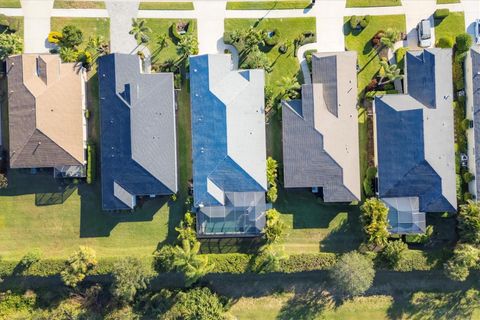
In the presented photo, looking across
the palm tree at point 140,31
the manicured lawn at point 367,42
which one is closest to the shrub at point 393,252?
the manicured lawn at point 367,42

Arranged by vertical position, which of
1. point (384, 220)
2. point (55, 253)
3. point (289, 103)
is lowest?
point (55, 253)

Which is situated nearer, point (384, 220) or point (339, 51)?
point (384, 220)

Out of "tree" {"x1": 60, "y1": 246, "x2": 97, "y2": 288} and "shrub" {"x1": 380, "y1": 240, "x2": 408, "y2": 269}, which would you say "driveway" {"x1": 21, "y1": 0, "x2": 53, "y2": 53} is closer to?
"tree" {"x1": 60, "y1": 246, "x2": 97, "y2": 288}

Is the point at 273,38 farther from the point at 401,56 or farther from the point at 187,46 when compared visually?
the point at 401,56

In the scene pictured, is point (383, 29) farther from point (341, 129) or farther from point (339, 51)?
point (341, 129)

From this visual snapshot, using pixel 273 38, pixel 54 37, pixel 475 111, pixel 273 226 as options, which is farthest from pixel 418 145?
pixel 54 37

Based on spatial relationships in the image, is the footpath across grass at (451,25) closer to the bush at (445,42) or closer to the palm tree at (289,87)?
the bush at (445,42)

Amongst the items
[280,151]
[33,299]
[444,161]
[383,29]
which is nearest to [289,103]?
[280,151]
